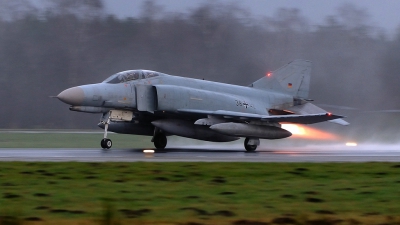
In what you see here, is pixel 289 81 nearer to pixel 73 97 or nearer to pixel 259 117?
pixel 259 117

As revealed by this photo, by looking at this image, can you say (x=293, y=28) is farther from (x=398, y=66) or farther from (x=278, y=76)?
(x=278, y=76)

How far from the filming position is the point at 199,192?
812 centimetres

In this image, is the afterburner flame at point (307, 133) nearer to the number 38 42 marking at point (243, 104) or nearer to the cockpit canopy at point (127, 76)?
the number 38 42 marking at point (243, 104)

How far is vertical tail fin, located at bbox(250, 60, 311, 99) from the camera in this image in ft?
70.5

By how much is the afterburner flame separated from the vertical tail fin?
3.97ft

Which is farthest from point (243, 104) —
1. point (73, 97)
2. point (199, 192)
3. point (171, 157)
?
point (199, 192)

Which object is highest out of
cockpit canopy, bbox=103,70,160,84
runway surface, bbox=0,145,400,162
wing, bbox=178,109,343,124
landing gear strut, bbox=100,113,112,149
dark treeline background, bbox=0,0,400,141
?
dark treeline background, bbox=0,0,400,141

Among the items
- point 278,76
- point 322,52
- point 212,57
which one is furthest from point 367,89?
point 212,57

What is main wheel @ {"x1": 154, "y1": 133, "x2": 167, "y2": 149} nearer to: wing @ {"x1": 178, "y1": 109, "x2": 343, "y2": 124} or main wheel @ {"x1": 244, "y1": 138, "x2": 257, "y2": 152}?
wing @ {"x1": 178, "y1": 109, "x2": 343, "y2": 124}

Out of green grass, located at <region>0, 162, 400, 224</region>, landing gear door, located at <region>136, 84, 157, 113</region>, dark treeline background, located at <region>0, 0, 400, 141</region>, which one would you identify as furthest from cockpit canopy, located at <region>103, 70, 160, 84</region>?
dark treeline background, located at <region>0, 0, 400, 141</region>

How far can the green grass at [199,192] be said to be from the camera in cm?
654

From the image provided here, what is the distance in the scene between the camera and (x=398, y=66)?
29203 millimetres

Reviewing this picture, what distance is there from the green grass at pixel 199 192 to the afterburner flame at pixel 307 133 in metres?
→ 9.25

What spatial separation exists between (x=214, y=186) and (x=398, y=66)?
22842mm
